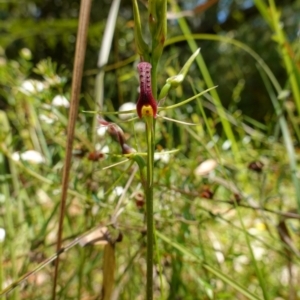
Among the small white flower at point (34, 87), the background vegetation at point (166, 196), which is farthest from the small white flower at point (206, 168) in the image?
the small white flower at point (34, 87)

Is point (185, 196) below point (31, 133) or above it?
below

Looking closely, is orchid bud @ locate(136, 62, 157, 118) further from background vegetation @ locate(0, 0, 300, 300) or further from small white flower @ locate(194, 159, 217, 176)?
small white flower @ locate(194, 159, 217, 176)

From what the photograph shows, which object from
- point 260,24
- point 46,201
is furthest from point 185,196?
point 260,24

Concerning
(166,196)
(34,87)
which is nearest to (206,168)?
(166,196)

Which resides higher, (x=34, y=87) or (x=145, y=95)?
(x=34, y=87)

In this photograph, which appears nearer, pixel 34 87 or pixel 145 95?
pixel 145 95

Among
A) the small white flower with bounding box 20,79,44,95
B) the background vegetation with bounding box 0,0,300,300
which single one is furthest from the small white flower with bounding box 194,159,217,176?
the small white flower with bounding box 20,79,44,95

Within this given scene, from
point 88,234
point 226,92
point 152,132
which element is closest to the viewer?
point 152,132

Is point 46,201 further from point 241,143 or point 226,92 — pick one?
point 226,92

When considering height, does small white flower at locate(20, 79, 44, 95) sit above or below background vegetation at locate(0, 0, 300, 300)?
above

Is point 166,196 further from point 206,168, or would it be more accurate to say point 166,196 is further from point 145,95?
point 145,95

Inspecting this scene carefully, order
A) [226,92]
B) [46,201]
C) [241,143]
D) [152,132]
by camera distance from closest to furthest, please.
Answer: [152,132], [241,143], [46,201], [226,92]
